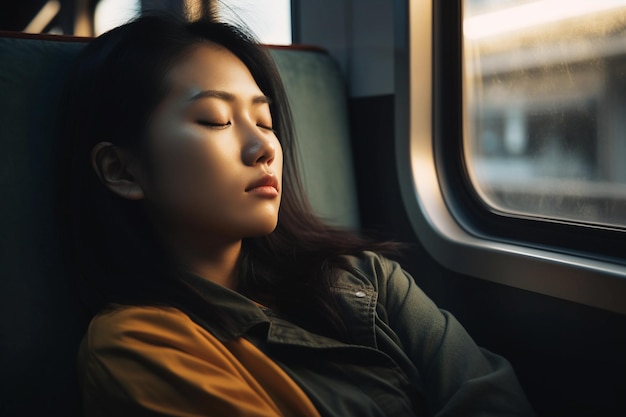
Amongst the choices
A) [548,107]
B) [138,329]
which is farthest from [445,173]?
[138,329]

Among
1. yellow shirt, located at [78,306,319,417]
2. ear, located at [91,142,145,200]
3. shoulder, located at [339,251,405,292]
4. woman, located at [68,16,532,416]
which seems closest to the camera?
yellow shirt, located at [78,306,319,417]

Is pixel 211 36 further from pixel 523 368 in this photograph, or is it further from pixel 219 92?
pixel 523 368

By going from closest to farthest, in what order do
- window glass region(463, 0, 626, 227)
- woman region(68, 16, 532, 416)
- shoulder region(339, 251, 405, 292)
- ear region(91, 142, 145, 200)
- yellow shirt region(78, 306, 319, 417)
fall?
1. yellow shirt region(78, 306, 319, 417)
2. woman region(68, 16, 532, 416)
3. ear region(91, 142, 145, 200)
4. shoulder region(339, 251, 405, 292)
5. window glass region(463, 0, 626, 227)

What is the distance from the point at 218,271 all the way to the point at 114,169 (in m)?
0.24

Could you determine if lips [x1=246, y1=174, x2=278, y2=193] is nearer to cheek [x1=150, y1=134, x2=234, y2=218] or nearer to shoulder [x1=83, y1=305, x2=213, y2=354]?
cheek [x1=150, y1=134, x2=234, y2=218]

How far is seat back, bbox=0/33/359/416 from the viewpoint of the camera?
1.03m

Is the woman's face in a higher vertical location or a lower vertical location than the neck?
higher

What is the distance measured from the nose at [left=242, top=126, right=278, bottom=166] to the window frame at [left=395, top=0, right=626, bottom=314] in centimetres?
→ 57

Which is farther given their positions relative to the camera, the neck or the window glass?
the window glass

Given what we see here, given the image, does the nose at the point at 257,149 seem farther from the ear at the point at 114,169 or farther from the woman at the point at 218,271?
the ear at the point at 114,169

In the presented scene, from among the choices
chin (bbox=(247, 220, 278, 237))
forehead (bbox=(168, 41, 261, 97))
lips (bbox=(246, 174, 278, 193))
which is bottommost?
chin (bbox=(247, 220, 278, 237))

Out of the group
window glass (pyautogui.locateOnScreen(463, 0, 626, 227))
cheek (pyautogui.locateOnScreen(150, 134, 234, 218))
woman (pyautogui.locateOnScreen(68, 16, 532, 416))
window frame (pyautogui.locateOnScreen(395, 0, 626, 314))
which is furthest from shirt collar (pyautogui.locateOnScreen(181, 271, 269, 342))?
window glass (pyautogui.locateOnScreen(463, 0, 626, 227))

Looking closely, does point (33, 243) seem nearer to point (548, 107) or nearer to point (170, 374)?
point (170, 374)

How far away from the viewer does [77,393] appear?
3.51 ft
